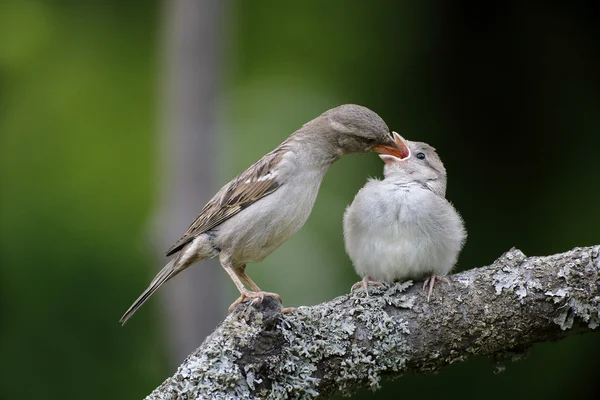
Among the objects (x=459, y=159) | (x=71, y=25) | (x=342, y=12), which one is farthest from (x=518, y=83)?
(x=71, y=25)

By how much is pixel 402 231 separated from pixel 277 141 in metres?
3.72

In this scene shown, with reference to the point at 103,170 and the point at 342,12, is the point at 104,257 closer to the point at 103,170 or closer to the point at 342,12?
the point at 103,170

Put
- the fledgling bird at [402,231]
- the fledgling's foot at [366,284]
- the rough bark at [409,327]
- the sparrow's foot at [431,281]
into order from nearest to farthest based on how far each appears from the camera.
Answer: the rough bark at [409,327] → the sparrow's foot at [431,281] → the fledgling's foot at [366,284] → the fledgling bird at [402,231]

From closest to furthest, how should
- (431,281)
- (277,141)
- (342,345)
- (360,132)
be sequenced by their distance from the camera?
1. (342,345)
2. (431,281)
3. (360,132)
4. (277,141)

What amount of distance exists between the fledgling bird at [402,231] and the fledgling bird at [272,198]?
25cm

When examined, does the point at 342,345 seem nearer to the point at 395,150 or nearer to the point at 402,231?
the point at 402,231

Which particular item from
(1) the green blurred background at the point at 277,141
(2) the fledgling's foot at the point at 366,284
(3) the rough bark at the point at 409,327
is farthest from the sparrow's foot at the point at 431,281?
(1) the green blurred background at the point at 277,141

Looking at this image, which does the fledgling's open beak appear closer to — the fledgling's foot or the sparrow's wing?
the sparrow's wing

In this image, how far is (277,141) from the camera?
24.9 feet

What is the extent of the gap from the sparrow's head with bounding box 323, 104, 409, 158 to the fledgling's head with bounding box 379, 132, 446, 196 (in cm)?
7

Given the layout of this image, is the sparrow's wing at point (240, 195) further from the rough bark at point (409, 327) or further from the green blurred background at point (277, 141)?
the green blurred background at point (277, 141)

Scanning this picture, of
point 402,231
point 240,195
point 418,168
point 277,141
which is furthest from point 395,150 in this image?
point 277,141

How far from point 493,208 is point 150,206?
3250 mm

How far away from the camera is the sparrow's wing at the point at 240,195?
4.20 m
